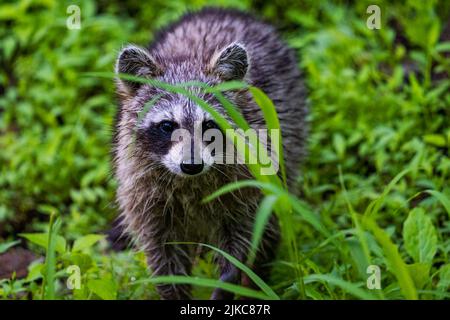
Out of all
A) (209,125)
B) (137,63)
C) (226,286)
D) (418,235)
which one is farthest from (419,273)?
(137,63)

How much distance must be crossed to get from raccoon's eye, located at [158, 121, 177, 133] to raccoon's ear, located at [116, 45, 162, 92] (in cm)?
38

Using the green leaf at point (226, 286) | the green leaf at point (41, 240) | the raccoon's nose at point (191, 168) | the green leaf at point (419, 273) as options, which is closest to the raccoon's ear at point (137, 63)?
the raccoon's nose at point (191, 168)

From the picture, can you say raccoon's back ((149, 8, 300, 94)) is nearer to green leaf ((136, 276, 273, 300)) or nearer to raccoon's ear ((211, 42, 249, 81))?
raccoon's ear ((211, 42, 249, 81))

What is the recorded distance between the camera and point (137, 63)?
4160mm

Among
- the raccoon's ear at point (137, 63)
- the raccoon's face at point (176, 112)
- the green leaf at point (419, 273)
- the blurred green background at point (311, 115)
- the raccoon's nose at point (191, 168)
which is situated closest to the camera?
the green leaf at point (419, 273)

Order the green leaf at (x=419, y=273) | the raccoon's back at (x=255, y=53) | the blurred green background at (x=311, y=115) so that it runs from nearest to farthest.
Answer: the green leaf at (x=419, y=273) → the raccoon's back at (x=255, y=53) → the blurred green background at (x=311, y=115)

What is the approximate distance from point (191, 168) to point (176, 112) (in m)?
0.37

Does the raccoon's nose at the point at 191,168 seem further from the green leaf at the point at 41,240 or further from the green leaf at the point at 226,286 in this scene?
the green leaf at the point at 41,240

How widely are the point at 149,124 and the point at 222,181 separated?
0.50 m

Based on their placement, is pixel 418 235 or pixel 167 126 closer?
pixel 418 235

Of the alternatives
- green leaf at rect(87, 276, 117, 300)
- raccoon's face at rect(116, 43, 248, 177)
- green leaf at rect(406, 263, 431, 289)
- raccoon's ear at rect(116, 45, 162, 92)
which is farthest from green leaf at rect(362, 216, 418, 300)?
raccoon's ear at rect(116, 45, 162, 92)

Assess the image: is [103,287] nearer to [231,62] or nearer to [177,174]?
[177,174]

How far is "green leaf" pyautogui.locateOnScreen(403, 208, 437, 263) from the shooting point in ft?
12.1

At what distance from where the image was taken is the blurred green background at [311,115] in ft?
16.5
